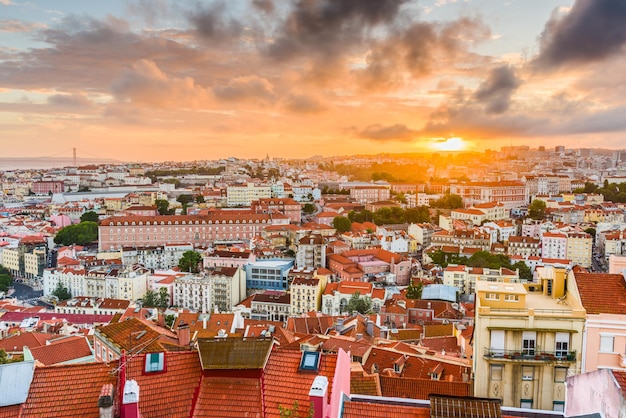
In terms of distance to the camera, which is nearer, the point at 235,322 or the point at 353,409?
the point at 353,409

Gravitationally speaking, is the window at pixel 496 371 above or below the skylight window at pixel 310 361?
below

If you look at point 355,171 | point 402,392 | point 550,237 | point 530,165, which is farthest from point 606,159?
point 402,392

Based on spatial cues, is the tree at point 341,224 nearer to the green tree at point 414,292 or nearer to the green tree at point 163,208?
the green tree at point 414,292

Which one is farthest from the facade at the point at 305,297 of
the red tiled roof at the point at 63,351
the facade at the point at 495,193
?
the facade at the point at 495,193

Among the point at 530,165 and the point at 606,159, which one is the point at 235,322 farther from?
the point at 606,159

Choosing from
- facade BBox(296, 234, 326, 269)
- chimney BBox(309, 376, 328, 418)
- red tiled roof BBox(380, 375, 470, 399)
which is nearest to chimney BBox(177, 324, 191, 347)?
red tiled roof BBox(380, 375, 470, 399)
